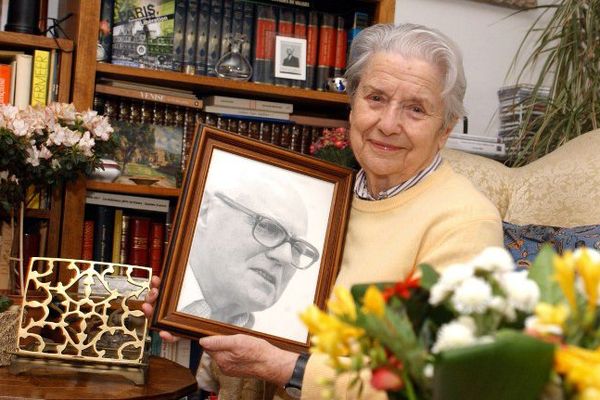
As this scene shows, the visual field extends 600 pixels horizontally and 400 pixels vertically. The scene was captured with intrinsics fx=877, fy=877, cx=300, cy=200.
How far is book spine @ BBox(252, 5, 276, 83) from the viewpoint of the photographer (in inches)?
113

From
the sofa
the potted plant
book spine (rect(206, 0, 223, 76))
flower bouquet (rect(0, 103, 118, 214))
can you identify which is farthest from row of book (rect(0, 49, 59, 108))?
the potted plant

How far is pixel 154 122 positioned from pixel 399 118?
4.15 ft

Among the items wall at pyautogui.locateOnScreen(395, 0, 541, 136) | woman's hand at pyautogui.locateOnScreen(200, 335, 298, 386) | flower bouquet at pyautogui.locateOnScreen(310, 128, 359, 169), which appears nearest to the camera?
woman's hand at pyautogui.locateOnScreen(200, 335, 298, 386)

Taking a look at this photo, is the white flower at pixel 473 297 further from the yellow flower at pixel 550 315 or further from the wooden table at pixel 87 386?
the wooden table at pixel 87 386

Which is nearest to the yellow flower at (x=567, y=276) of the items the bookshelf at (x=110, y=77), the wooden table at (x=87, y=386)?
the wooden table at (x=87, y=386)

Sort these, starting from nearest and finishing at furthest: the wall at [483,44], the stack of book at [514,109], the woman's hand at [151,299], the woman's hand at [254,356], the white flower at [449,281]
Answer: the white flower at [449,281] < the woman's hand at [254,356] < the woman's hand at [151,299] < the stack of book at [514,109] < the wall at [483,44]

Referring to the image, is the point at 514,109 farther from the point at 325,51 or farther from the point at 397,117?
the point at 397,117

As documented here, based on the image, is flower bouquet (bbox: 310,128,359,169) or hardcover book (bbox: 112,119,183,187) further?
hardcover book (bbox: 112,119,183,187)

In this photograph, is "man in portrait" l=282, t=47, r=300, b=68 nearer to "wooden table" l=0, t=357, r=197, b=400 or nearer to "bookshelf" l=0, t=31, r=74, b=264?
"bookshelf" l=0, t=31, r=74, b=264

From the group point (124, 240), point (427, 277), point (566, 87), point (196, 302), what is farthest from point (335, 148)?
point (427, 277)

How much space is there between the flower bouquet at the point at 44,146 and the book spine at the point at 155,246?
17.1 inches

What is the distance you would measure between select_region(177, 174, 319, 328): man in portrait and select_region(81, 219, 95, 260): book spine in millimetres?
1125

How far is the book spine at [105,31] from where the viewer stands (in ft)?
8.81

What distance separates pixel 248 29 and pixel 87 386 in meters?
1.44
